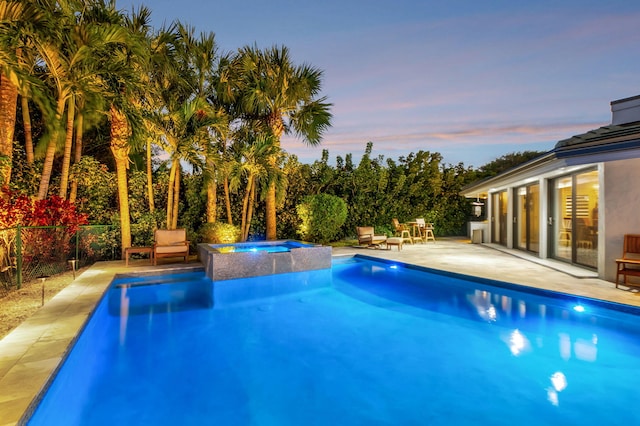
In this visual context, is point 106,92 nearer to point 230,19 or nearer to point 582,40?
point 230,19

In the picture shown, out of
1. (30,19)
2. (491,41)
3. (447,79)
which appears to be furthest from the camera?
(447,79)

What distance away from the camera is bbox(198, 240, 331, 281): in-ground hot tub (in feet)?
24.0

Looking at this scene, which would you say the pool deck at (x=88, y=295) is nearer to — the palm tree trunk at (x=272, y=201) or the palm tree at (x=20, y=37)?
the palm tree trunk at (x=272, y=201)

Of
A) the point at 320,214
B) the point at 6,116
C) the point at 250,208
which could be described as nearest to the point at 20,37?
the point at 6,116

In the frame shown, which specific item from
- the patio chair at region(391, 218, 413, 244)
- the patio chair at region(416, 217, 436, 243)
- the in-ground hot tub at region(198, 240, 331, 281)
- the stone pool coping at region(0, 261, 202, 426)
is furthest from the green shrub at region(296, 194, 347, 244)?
the stone pool coping at region(0, 261, 202, 426)

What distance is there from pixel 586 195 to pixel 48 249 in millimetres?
12424

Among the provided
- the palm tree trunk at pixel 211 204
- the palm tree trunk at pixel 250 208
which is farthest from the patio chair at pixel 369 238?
the palm tree trunk at pixel 211 204

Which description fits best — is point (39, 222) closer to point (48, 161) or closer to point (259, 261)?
point (48, 161)

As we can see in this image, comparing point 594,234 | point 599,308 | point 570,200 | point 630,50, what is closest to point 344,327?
point 599,308

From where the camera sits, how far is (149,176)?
10180 mm

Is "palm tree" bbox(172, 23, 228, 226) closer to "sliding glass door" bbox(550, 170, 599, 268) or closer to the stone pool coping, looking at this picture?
the stone pool coping

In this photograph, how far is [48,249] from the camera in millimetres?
7246

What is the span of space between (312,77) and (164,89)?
4886mm

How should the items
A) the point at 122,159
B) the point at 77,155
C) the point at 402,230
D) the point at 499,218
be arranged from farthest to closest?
the point at 402,230, the point at 499,218, the point at 77,155, the point at 122,159
